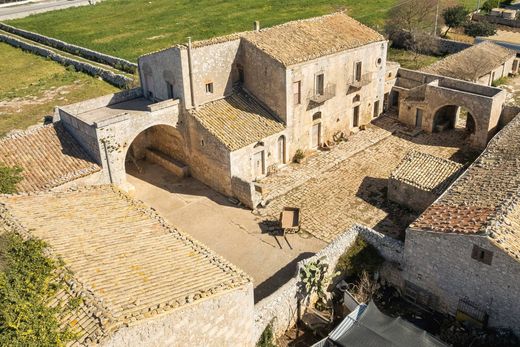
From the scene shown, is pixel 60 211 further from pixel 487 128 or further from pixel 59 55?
pixel 59 55

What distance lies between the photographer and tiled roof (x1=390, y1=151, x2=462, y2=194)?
24.8 m

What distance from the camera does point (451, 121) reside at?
1380 inches

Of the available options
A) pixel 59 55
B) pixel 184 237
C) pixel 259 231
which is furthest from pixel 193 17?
pixel 184 237

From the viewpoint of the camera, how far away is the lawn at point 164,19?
6456 centimetres

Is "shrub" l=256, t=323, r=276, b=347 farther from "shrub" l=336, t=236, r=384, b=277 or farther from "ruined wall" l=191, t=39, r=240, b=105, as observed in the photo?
"ruined wall" l=191, t=39, r=240, b=105

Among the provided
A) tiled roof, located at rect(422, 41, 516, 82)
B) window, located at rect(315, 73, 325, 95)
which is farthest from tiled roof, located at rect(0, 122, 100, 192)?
tiled roof, located at rect(422, 41, 516, 82)

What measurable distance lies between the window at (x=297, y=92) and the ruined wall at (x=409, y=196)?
7.39 metres

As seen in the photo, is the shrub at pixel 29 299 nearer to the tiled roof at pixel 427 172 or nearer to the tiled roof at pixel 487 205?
the tiled roof at pixel 487 205

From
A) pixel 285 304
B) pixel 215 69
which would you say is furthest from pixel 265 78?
pixel 285 304

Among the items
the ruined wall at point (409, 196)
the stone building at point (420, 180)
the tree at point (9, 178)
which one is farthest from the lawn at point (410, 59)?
the tree at point (9, 178)

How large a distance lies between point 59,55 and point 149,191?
34625mm

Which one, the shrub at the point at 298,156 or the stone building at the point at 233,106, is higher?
the stone building at the point at 233,106

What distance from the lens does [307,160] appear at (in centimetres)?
3117

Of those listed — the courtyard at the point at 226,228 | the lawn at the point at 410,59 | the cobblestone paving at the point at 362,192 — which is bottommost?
the courtyard at the point at 226,228
